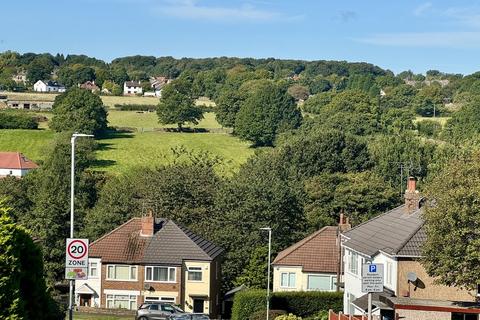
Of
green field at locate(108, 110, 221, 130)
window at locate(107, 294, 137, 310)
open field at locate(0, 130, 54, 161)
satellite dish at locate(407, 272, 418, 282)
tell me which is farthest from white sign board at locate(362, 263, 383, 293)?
green field at locate(108, 110, 221, 130)

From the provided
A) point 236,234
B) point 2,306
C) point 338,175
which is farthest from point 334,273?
point 2,306

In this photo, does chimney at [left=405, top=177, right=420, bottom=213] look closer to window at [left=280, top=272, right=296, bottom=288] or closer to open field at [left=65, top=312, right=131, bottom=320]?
window at [left=280, top=272, right=296, bottom=288]

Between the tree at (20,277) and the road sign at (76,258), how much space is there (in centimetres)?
157

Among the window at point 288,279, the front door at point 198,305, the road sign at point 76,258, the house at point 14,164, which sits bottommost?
the front door at point 198,305

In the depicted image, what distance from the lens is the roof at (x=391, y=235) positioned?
4634cm

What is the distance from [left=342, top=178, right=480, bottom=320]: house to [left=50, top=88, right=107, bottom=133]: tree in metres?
83.9

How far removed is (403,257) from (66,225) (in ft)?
114

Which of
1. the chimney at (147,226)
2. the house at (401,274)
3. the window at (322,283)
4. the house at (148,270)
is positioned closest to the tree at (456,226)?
the house at (401,274)

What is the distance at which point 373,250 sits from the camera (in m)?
49.8

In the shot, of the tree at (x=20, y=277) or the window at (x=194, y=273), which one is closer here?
the tree at (x=20, y=277)

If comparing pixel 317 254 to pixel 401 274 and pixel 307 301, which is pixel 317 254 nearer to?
pixel 307 301

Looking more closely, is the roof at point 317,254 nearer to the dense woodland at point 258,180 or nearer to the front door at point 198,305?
the dense woodland at point 258,180

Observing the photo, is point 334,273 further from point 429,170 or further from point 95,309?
point 429,170

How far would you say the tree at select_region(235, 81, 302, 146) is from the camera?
140m
